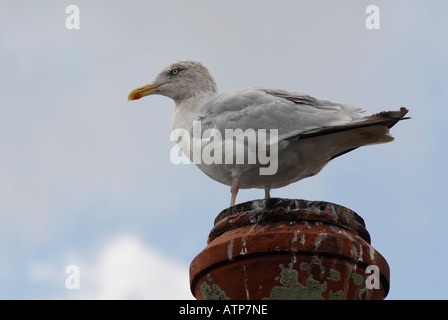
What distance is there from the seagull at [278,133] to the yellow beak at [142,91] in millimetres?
927

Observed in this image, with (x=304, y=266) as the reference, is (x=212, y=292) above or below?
below

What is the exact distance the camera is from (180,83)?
7727mm

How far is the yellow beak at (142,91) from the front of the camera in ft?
25.8

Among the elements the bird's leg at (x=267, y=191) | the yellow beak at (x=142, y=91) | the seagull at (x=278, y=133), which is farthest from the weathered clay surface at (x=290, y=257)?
the yellow beak at (x=142, y=91)

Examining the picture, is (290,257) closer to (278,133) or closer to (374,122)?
(374,122)

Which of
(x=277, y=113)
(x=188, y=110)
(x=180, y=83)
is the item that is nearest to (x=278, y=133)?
(x=277, y=113)

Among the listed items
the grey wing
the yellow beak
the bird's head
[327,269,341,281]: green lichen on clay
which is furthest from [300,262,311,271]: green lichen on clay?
the yellow beak

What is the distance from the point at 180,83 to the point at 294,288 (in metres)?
3.72

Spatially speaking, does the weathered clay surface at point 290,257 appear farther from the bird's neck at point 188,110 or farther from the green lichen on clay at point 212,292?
the bird's neck at point 188,110

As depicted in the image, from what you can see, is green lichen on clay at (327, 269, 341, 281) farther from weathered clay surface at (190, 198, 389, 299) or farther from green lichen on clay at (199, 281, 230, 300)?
green lichen on clay at (199, 281, 230, 300)

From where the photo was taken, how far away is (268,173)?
6.57 meters
